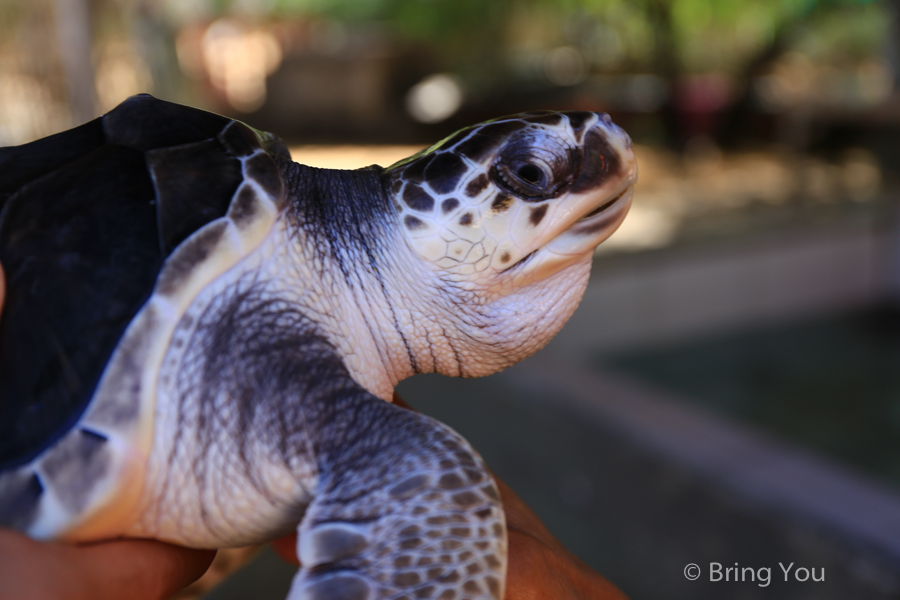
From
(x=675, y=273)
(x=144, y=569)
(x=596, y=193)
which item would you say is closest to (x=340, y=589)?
(x=144, y=569)

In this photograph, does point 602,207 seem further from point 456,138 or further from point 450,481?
point 450,481

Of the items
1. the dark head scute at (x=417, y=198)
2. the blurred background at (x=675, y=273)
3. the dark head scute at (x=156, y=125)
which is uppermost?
the dark head scute at (x=156, y=125)

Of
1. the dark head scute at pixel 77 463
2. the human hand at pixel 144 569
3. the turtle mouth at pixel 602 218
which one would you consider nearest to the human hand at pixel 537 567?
the human hand at pixel 144 569

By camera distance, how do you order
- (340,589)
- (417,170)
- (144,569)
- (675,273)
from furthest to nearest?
(675,273) < (417,170) < (144,569) < (340,589)

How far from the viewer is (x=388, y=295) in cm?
71

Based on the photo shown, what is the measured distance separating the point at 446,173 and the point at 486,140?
51 mm

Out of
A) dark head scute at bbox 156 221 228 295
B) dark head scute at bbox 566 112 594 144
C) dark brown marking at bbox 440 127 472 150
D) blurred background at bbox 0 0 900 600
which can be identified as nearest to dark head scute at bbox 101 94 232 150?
dark head scute at bbox 156 221 228 295

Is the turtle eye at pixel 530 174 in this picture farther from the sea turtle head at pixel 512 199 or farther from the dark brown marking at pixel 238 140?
the dark brown marking at pixel 238 140

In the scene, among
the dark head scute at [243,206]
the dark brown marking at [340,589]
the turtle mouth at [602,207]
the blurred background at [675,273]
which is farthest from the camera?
the blurred background at [675,273]

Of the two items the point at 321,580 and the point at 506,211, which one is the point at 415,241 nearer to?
the point at 506,211

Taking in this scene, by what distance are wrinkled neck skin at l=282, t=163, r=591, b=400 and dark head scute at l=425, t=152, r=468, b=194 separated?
5cm

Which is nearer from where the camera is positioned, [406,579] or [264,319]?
[406,579]

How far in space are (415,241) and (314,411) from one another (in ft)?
0.68

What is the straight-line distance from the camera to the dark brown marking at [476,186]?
669 millimetres
